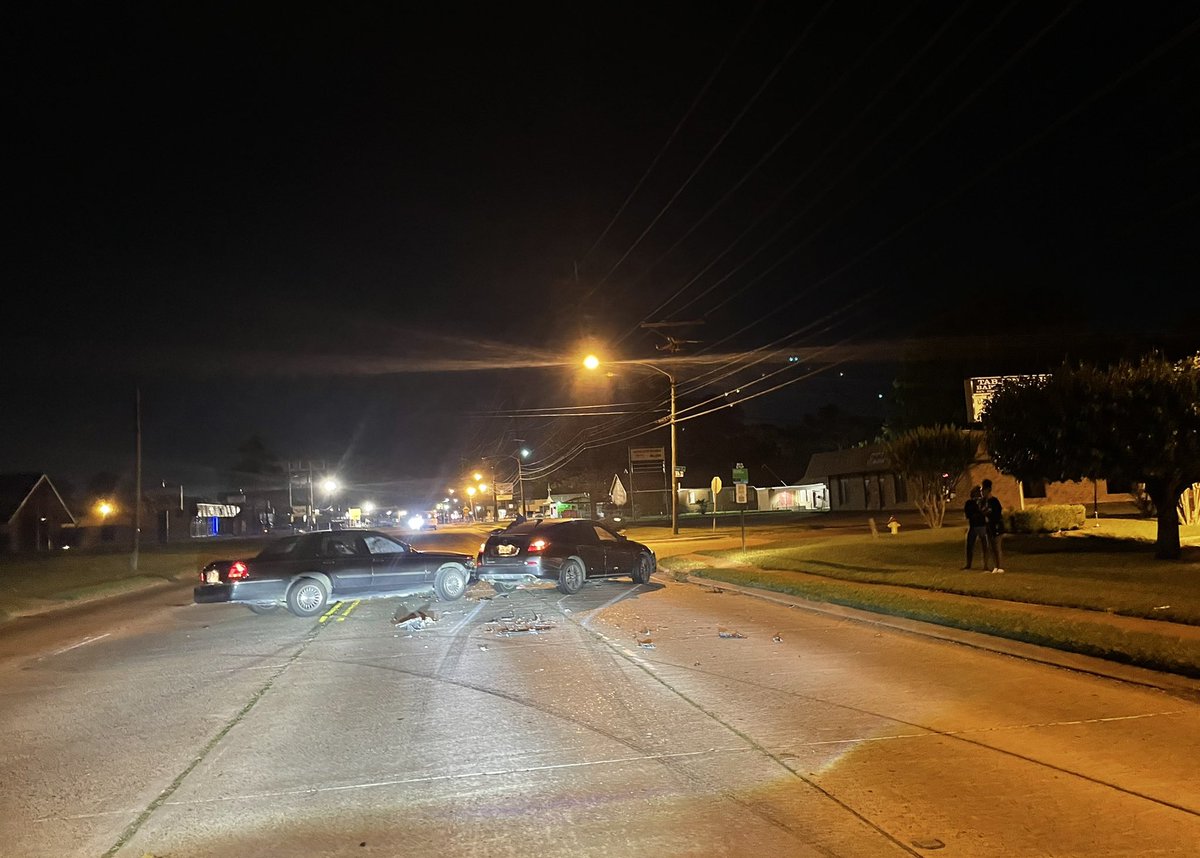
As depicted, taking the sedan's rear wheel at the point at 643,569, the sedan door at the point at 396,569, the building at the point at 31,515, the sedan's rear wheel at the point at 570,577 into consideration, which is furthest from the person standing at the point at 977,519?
the building at the point at 31,515

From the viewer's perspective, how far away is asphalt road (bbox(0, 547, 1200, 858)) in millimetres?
5391

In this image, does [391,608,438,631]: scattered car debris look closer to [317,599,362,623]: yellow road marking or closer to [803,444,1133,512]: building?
[317,599,362,623]: yellow road marking

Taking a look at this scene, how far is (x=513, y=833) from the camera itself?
5.43 metres

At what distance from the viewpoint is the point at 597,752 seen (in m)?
7.13

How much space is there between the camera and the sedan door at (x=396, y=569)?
1745 centimetres

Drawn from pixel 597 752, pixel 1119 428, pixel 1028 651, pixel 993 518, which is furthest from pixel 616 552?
pixel 597 752

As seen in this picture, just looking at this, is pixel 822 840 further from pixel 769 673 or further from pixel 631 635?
pixel 631 635

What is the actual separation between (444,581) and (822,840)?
13847 millimetres

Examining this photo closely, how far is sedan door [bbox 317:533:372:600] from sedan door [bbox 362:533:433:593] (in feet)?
0.62

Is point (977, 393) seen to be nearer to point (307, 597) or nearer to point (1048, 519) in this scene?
point (1048, 519)

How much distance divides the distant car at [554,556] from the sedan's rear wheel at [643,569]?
1.35 ft

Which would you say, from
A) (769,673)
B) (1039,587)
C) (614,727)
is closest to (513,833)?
(614,727)

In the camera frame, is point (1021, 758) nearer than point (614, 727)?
Yes

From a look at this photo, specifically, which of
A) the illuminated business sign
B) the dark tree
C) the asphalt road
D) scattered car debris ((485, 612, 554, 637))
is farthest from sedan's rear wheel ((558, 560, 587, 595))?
the illuminated business sign
